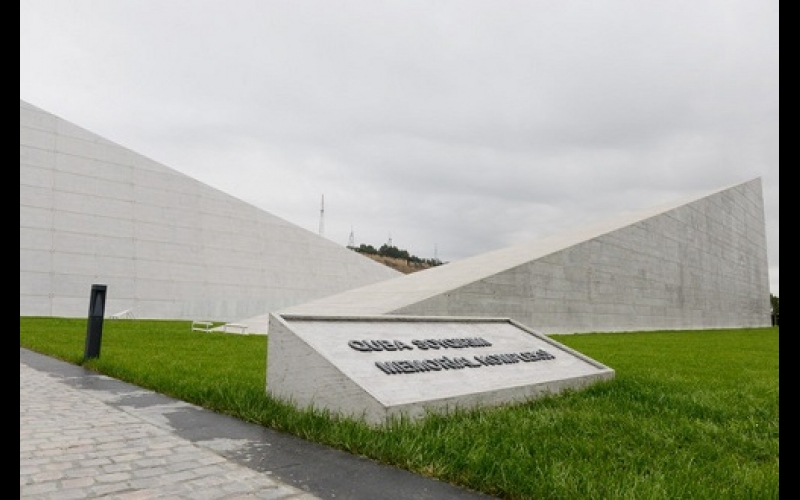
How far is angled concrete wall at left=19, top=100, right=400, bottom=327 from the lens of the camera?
82.8 feet

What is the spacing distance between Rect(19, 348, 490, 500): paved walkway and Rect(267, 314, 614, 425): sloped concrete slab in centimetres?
61

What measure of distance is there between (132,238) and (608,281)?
22.3 meters

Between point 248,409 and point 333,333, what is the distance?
114 centimetres

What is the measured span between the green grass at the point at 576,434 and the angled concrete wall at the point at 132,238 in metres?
19.9

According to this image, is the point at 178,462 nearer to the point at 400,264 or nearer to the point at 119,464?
the point at 119,464

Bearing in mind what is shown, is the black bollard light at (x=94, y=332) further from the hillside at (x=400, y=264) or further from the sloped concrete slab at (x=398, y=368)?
the hillside at (x=400, y=264)

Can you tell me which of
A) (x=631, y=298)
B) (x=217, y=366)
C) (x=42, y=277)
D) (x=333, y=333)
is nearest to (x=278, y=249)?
(x=42, y=277)

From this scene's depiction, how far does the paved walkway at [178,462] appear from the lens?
10.8 ft

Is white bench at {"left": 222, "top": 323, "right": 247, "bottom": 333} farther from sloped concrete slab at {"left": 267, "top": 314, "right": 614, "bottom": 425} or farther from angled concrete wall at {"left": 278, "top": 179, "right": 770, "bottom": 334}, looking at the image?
sloped concrete slab at {"left": 267, "top": 314, "right": 614, "bottom": 425}

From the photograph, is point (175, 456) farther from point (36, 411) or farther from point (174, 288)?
point (174, 288)

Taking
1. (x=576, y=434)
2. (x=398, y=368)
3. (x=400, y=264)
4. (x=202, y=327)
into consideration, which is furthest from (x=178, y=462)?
(x=400, y=264)

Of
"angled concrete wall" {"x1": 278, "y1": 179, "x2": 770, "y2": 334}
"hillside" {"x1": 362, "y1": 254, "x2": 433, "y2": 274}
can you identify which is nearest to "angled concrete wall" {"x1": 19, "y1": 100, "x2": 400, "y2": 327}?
"angled concrete wall" {"x1": 278, "y1": 179, "x2": 770, "y2": 334}

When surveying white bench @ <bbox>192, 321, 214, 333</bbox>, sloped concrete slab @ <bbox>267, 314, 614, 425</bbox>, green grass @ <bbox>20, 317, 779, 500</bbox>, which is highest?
sloped concrete slab @ <bbox>267, 314, 614, 425</bbox>

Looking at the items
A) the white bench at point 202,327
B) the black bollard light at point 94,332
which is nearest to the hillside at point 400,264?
the white bench at point 202,327
